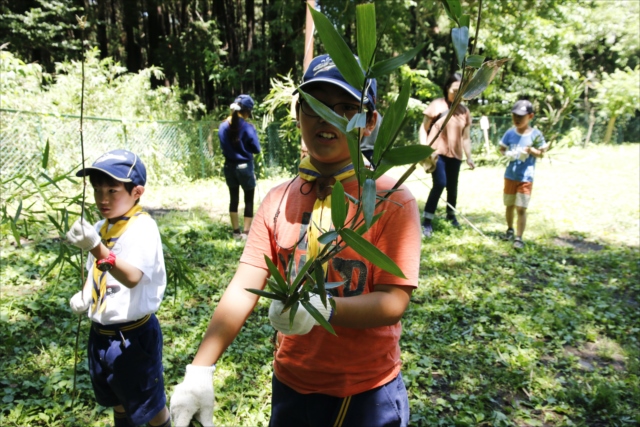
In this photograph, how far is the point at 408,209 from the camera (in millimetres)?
1427

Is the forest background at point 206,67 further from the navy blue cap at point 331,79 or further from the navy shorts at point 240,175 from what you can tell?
the navy blue cap at point 331,79

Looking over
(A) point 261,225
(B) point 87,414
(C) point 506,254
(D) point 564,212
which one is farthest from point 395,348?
(D) point 564,212

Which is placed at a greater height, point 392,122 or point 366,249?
point 392,122

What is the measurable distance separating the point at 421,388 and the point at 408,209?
2147 millimetres

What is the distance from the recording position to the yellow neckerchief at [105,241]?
7.29ft

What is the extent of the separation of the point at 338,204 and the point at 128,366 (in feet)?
6.15

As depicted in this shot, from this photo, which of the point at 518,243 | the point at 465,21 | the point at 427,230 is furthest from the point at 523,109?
the point at 465,21

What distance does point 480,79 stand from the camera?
812 mm

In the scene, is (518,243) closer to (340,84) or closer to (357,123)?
(340,84)

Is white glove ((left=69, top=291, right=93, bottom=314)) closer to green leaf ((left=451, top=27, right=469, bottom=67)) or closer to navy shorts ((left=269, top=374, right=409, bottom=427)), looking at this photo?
navy shorts ((left=269, top=374, right=409, bottom=427))

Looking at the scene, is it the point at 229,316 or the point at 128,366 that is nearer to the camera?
the point at 229,316

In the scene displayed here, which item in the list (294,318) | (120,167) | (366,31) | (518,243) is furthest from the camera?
(518,243)

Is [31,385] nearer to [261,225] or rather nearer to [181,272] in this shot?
[181,272]

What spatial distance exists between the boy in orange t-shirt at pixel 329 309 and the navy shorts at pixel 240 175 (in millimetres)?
4273
